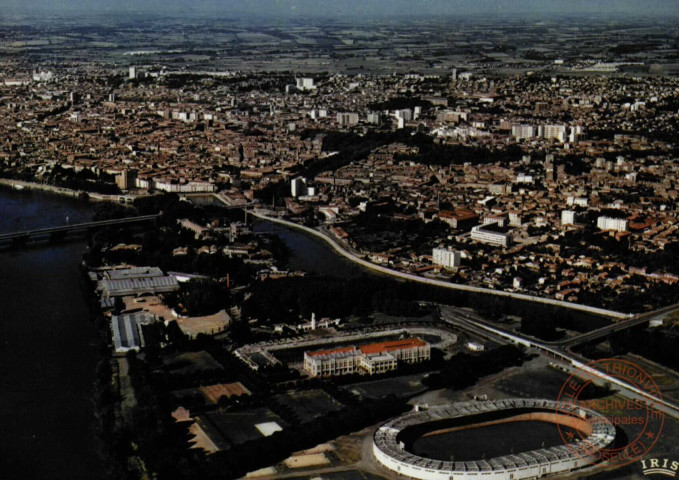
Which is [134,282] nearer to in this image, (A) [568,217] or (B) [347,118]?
(A) [568,217]

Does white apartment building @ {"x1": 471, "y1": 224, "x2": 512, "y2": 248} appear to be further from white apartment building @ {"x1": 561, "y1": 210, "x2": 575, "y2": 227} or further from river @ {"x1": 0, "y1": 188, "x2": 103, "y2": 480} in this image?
river @ {"x1": 0, "y1": 188, "x2": 103, "y2": 480}

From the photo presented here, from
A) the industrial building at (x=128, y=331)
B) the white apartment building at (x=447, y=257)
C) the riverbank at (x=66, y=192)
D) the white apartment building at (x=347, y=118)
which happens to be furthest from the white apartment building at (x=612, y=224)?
the white apartment building at (x=347, y=118)

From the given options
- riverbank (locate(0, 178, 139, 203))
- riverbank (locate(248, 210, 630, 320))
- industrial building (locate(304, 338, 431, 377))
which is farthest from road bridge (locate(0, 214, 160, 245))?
industrial building (locate(304, 338, 431, 377))

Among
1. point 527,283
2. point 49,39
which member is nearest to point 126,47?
point 49,39

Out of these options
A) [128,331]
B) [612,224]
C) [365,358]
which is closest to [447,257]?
[612,224]

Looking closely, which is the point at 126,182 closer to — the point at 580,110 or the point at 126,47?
the point at 580,110

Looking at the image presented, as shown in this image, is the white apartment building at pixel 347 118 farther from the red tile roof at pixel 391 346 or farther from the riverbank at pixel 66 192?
the red tile roof at pixel 391 346
